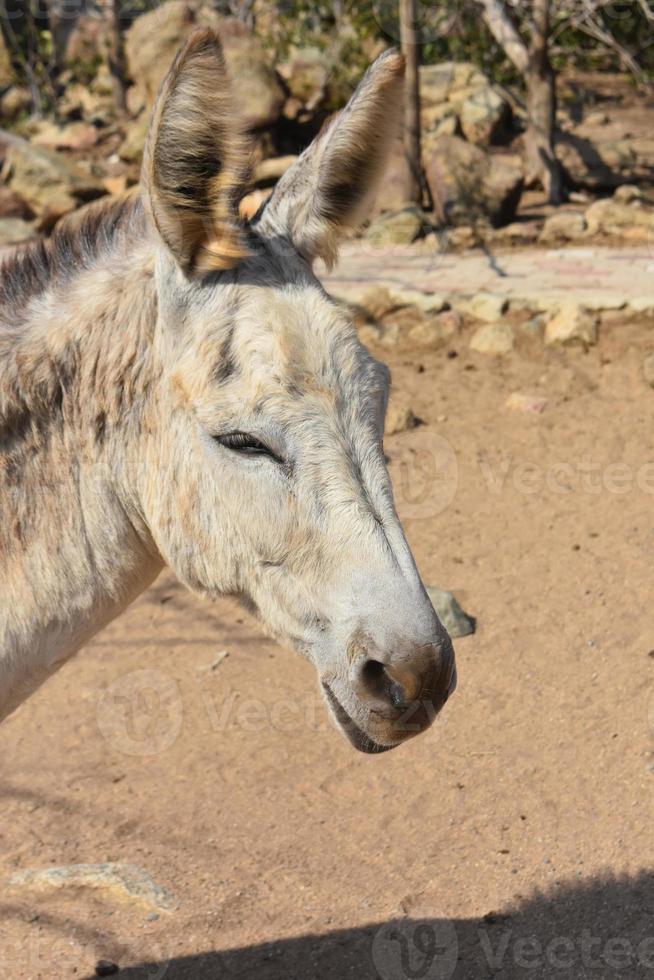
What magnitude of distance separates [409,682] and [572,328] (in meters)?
6.27

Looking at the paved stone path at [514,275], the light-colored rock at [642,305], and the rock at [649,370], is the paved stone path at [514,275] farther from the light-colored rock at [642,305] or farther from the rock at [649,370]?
the rock at [649,370]

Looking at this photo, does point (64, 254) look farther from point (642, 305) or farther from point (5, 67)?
point (5, 67)

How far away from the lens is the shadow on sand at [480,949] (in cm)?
324

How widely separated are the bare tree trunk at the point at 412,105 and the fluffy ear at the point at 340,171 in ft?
28.4

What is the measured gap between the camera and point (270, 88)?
13.4 m

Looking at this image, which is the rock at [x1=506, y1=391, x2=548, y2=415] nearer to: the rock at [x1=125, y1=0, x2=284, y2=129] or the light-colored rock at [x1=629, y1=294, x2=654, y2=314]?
the light-colored rock at [x1=629, y1=294, x2=654, y2=314]

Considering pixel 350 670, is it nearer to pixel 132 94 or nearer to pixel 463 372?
pixel 463 372

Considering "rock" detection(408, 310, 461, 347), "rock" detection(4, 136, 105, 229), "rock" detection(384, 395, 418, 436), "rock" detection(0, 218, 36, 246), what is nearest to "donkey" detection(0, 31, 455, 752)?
"rock" detection(384, 395, 418, 436)

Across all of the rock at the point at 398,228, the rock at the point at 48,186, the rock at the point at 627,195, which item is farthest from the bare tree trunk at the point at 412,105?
the rock at the point at 48,186

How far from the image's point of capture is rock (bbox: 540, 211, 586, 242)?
10.6 meters

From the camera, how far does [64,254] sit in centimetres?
243

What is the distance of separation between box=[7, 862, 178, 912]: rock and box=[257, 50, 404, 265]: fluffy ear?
2.38 metres

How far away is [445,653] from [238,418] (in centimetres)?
62

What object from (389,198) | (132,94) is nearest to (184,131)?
(389,198)
